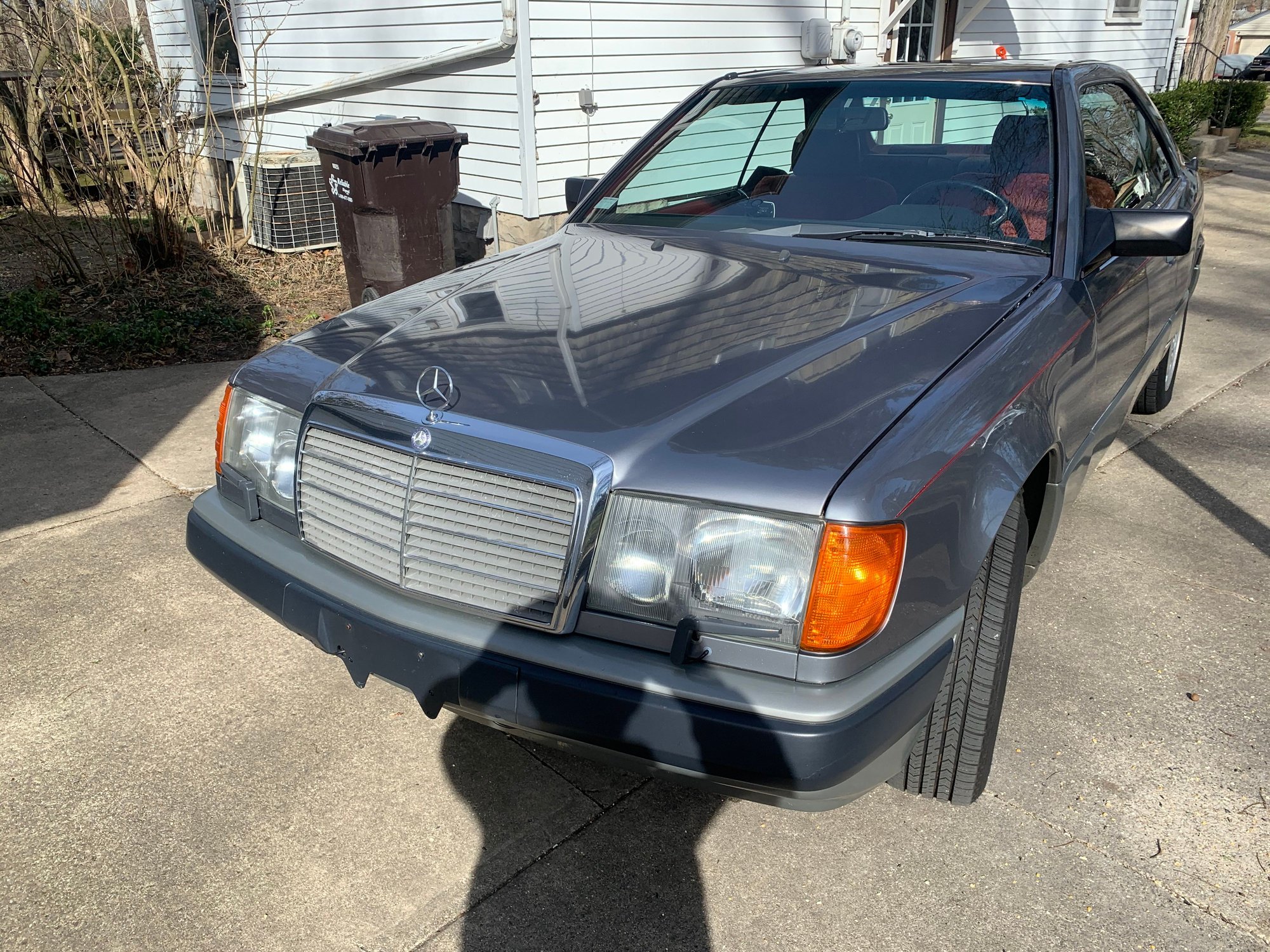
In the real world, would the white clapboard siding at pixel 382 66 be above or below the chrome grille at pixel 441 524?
above

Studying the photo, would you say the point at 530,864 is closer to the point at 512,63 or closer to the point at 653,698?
the point at 653,698

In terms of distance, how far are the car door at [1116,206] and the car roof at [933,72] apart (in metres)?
0.17

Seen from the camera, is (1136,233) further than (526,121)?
No

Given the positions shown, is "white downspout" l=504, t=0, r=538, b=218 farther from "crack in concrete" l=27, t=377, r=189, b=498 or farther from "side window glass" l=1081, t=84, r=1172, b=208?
"side window glass" l=1081, t=84, r=1172, b=208

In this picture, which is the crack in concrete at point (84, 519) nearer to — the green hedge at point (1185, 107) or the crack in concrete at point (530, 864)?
the crack in concrete at point (530, 864)

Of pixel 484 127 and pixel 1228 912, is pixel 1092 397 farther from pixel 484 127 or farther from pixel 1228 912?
pixel 484 127

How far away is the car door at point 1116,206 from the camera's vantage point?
3.01 metres

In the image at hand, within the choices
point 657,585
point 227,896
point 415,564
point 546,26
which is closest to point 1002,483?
point 657,585

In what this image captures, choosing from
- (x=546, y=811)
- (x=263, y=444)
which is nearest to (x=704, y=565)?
(x=546, y=811)

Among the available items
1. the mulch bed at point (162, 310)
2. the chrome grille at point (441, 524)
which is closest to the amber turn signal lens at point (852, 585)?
the chrome grille at point (441, 524)

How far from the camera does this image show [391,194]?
6387 millimetres

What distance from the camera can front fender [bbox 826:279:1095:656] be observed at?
1.90 m

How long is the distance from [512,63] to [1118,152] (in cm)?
468

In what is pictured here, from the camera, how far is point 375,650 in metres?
2.20
